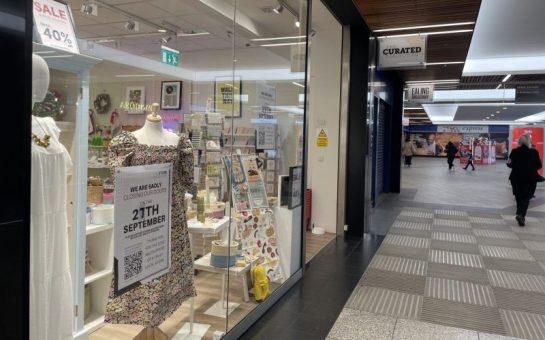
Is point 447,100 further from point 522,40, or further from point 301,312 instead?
point 301,312

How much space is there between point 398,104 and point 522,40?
3.50m

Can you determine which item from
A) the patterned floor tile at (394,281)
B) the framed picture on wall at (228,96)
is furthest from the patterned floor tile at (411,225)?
the framed picture on wall at (228,96)

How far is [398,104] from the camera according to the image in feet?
Answer: 37.0

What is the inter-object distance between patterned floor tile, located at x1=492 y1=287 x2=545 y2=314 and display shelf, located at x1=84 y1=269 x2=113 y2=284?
3.13 metres

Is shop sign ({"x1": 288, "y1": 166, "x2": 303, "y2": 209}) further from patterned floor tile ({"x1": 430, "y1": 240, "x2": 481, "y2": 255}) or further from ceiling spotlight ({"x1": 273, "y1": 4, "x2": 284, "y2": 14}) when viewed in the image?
patterned floor tile ({"x1": 430, "y1": 240, "x2": 481, "y2": 255})

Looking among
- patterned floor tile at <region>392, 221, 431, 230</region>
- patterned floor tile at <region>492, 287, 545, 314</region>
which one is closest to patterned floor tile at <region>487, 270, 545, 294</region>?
patterned floor tile at <region>492, 287, 545, 314</region>

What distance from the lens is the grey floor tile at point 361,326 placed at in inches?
116

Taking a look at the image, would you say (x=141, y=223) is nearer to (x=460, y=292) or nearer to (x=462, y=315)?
(x=462, y=315)

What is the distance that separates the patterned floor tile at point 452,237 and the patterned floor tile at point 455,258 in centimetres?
73

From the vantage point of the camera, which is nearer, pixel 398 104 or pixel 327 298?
pixel 327 298

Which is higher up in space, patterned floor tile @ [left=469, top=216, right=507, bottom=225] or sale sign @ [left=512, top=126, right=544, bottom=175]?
sale sign @ [left=512, top=126, right=544, bottom=175]

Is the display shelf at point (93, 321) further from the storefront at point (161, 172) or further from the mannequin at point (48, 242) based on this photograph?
the mannequin at point (48, 242)

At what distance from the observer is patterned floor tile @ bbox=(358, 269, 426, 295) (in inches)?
154

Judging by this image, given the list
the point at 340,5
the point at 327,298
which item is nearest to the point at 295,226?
the point at 327,298
